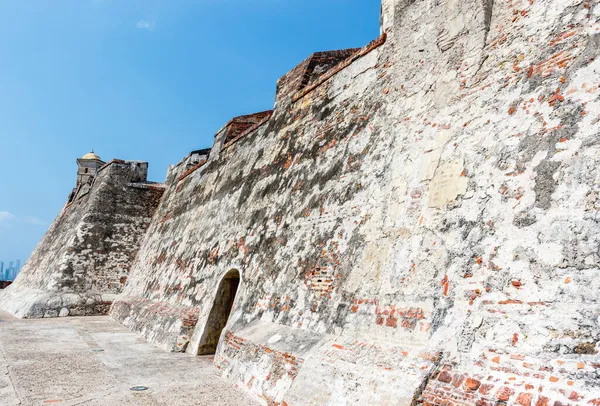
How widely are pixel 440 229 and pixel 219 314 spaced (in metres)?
4.57

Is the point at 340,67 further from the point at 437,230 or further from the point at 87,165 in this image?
the point at 87,165

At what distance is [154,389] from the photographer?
5191 mm

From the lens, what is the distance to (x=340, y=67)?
7375 mm

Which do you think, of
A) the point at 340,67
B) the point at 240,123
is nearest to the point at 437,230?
the point at 340,67

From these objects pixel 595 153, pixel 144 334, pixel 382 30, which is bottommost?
pixel 144 334

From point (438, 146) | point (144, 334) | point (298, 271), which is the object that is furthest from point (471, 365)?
point (144, 334)

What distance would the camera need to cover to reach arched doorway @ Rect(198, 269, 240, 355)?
7.42m

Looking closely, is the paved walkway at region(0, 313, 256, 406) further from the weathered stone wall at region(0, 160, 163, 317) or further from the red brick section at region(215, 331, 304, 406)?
the weathered stone wall at region(0, 160, 163, 317)

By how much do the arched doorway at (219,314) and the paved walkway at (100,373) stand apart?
39 centimetres

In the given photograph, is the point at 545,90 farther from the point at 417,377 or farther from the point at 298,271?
the point at 298,271

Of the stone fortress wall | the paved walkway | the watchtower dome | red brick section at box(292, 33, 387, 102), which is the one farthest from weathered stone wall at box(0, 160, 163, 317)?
the watchtower dome

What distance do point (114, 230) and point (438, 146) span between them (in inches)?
518

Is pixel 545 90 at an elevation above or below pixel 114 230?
above

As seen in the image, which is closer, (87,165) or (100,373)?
(100,373)
